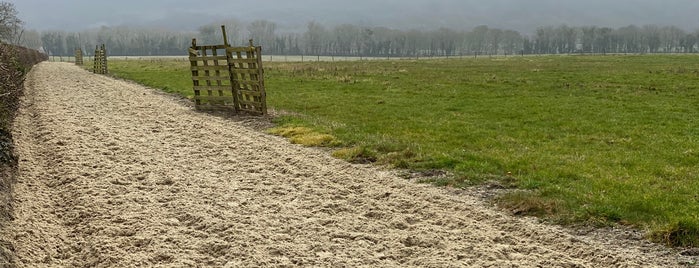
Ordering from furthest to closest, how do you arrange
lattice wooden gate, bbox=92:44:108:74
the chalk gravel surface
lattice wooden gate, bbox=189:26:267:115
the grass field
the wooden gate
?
1. lattice wooden gate, bbox=92:44:108:74
2. lattice wooden gate, bbox=189:26:267:115
3. the wooden gate
4. the grass field
5. the chalk gravel surface

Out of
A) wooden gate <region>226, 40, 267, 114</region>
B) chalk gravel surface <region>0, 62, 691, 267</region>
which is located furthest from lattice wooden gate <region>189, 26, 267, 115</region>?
chalk gravel surface <region>0, 62, 691, 267</region>

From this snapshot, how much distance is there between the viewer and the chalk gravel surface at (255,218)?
5016 millimetres

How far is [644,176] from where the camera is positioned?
317 inches

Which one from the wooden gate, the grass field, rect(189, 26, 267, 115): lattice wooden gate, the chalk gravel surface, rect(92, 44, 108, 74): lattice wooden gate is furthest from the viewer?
rect(92, 44, 108, 74): lattice wooden gate

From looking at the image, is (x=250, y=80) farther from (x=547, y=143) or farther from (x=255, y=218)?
(x=255, y=218)

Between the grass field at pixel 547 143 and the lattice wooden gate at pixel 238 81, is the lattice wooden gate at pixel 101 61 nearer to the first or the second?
the grass field at pixel 547 143

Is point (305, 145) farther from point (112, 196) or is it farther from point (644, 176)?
point (644, 176)

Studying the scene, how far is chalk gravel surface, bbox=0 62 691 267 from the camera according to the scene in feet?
16.5

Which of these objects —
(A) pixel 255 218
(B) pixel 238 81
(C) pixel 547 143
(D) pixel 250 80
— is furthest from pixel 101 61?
(A) pixel 255 218

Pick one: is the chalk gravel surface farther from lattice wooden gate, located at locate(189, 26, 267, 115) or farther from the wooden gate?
lattice wooden gate, located at locate(189, 26, 267, 115)

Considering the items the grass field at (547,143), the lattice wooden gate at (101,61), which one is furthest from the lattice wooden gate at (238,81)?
the lattice wooden gate at (101,61)

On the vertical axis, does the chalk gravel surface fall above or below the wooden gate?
below

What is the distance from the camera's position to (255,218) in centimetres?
613

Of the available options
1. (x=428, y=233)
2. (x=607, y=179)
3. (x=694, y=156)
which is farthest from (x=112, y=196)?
(x=694, y=156)
